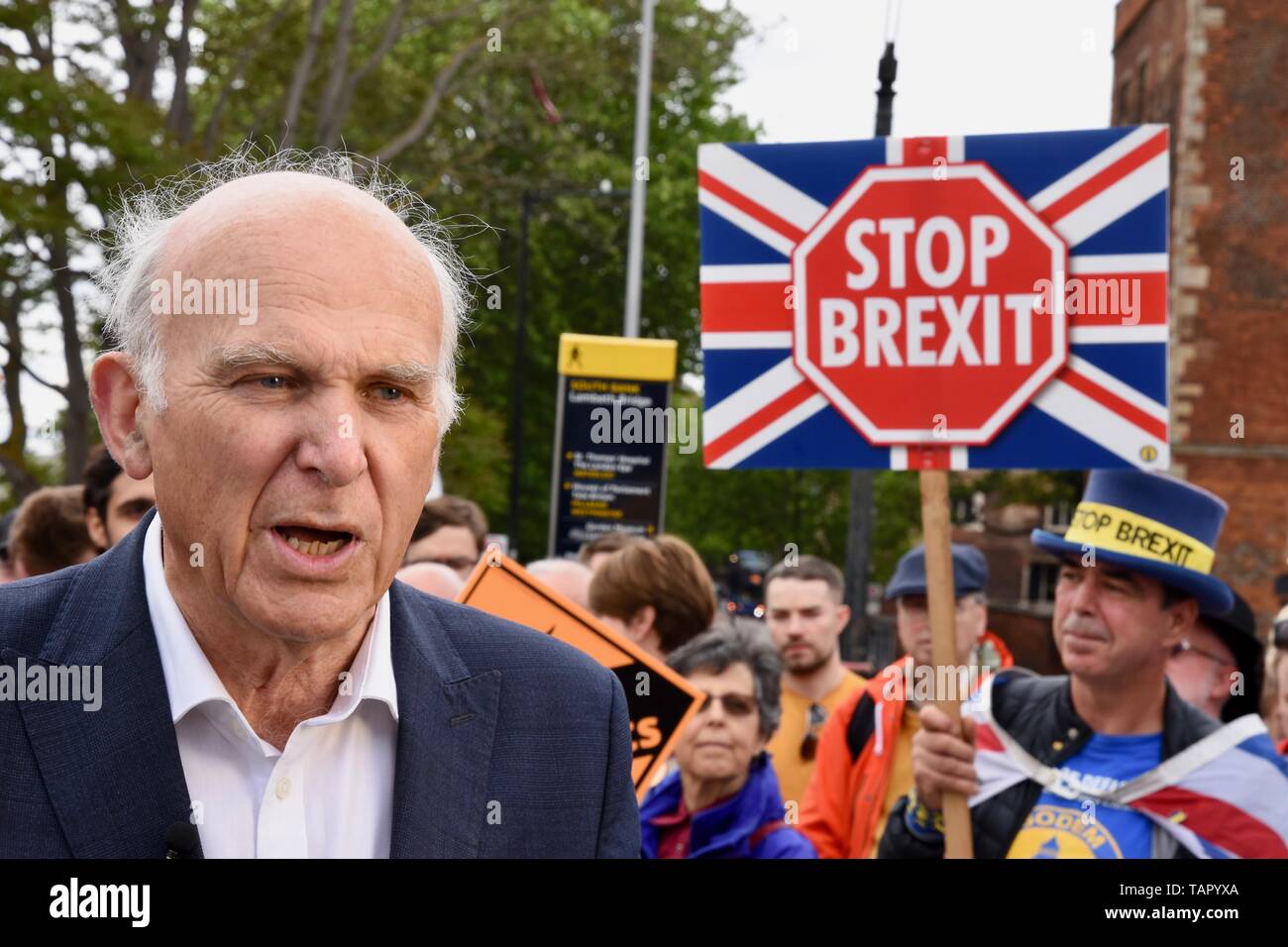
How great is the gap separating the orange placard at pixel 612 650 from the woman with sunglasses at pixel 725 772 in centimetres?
56

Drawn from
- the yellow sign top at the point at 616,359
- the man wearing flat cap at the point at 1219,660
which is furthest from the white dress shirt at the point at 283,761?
the yellow sign top at the point at 616,359

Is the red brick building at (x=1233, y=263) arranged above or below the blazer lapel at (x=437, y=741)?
above

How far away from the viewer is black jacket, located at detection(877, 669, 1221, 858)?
407cm

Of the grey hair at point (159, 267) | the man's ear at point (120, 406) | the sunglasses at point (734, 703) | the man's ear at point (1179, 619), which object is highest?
the grey hair at point (159, 267)

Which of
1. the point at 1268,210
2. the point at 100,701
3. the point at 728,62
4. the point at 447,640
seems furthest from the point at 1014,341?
the point at 1268,210

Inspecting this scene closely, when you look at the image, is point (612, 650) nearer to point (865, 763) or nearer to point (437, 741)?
point (865, 763)

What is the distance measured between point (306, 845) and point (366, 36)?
1847cm

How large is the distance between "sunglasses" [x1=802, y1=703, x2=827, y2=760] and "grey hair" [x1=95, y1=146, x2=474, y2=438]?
3.93 meters

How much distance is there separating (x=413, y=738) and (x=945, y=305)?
1.88m

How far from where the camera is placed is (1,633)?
2.15 meters

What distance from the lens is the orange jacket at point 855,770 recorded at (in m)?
5.29

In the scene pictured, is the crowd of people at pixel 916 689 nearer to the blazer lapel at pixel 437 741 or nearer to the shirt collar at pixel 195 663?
the blazer lapel at pixel 437 741

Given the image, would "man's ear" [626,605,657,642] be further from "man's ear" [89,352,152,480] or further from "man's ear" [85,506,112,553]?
"man's ear" [89,352,152,480]

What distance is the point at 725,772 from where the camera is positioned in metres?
4.73
